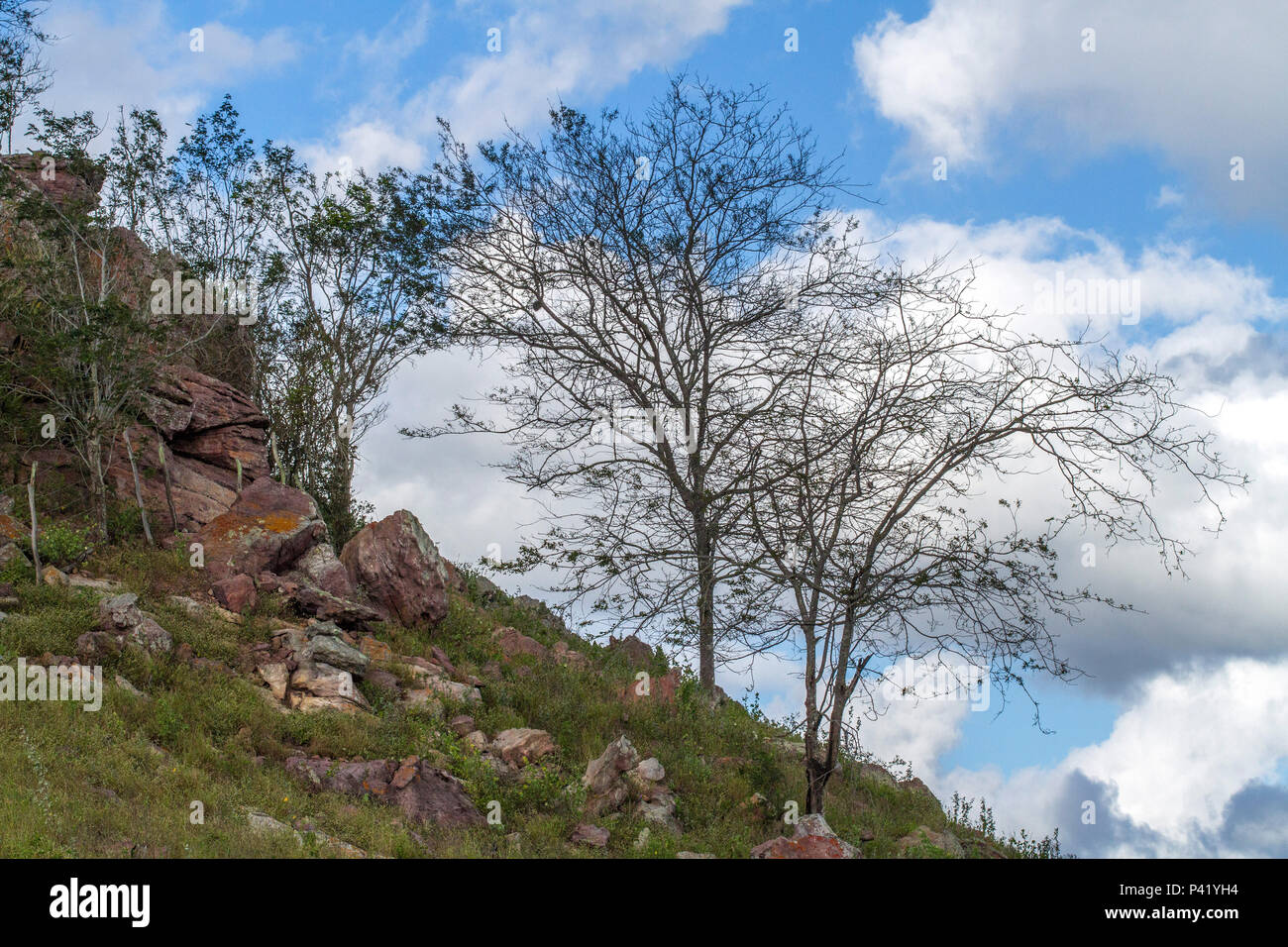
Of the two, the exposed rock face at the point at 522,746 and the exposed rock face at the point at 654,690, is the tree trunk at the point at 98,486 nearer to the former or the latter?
the exposed rock face at the point at 522,746

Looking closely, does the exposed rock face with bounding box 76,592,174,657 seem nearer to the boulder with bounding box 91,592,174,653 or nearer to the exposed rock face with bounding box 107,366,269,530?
the boulder with bounding box 91,592,174,653

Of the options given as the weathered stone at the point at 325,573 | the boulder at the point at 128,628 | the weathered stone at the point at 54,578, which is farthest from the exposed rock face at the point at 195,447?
the boulder at the point at 128,628

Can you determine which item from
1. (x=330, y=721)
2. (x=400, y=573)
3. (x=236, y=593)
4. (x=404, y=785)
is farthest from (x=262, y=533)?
(x=404, y=785)

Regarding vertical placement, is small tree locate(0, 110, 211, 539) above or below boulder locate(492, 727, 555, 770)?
above

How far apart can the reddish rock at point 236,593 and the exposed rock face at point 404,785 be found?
3701mm

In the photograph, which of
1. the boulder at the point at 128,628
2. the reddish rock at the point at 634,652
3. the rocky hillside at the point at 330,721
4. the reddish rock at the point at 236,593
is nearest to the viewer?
the rocky hillside at the point at 330,721

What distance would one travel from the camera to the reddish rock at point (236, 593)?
13.2m

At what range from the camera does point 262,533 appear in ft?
47.8

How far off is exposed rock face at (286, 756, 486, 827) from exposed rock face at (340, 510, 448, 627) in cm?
485

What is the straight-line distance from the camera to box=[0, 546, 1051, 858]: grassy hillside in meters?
8.16

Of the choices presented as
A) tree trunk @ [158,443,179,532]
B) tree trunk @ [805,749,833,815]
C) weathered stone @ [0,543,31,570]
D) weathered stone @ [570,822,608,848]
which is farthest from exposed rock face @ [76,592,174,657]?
tree trunk @ [805,749,833,815]

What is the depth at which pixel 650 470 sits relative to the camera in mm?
14141
